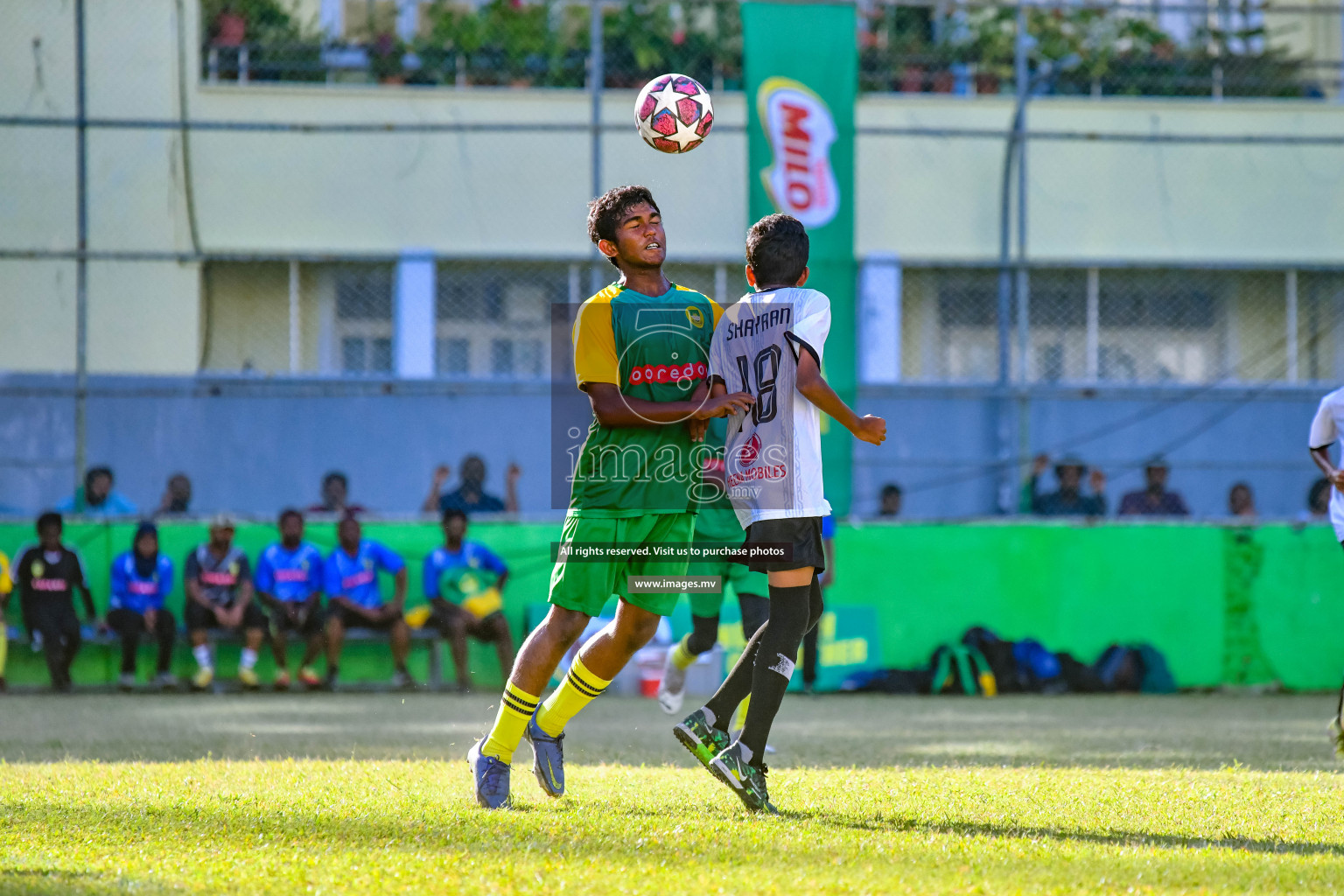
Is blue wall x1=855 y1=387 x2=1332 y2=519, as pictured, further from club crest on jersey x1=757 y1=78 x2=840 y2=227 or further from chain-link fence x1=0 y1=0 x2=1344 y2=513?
club crest on jersey x1=757 y1=78 x2=840 y2=227

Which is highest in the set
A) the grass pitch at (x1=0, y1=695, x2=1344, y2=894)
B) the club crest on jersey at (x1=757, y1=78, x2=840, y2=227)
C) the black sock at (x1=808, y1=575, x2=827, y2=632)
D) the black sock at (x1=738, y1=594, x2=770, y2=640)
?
the club crest on jersey at (x1=757, y1=78, x2=840, y2=227)

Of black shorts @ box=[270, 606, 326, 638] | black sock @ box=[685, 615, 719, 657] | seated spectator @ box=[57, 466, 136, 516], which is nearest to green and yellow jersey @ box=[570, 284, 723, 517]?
black sock @ box=[685, 615, 719, 657]

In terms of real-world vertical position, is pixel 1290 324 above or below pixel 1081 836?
above

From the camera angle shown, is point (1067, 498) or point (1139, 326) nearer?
point (1067, 498)

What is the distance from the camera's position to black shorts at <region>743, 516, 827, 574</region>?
4.69m

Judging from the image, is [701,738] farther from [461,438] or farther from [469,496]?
[461,438]

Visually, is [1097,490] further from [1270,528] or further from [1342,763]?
[1342,763]

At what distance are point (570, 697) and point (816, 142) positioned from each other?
7.86 m

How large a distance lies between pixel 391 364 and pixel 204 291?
2035 millimetres

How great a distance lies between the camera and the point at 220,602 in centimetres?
1174

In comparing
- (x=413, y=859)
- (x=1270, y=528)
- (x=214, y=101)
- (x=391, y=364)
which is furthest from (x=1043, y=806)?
(x=214, y=101)

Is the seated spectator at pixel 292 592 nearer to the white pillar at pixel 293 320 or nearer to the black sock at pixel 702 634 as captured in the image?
the white pillar at pixel 293 320

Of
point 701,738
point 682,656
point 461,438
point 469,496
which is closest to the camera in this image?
point 701,738

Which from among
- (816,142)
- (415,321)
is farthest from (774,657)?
(415,321)
